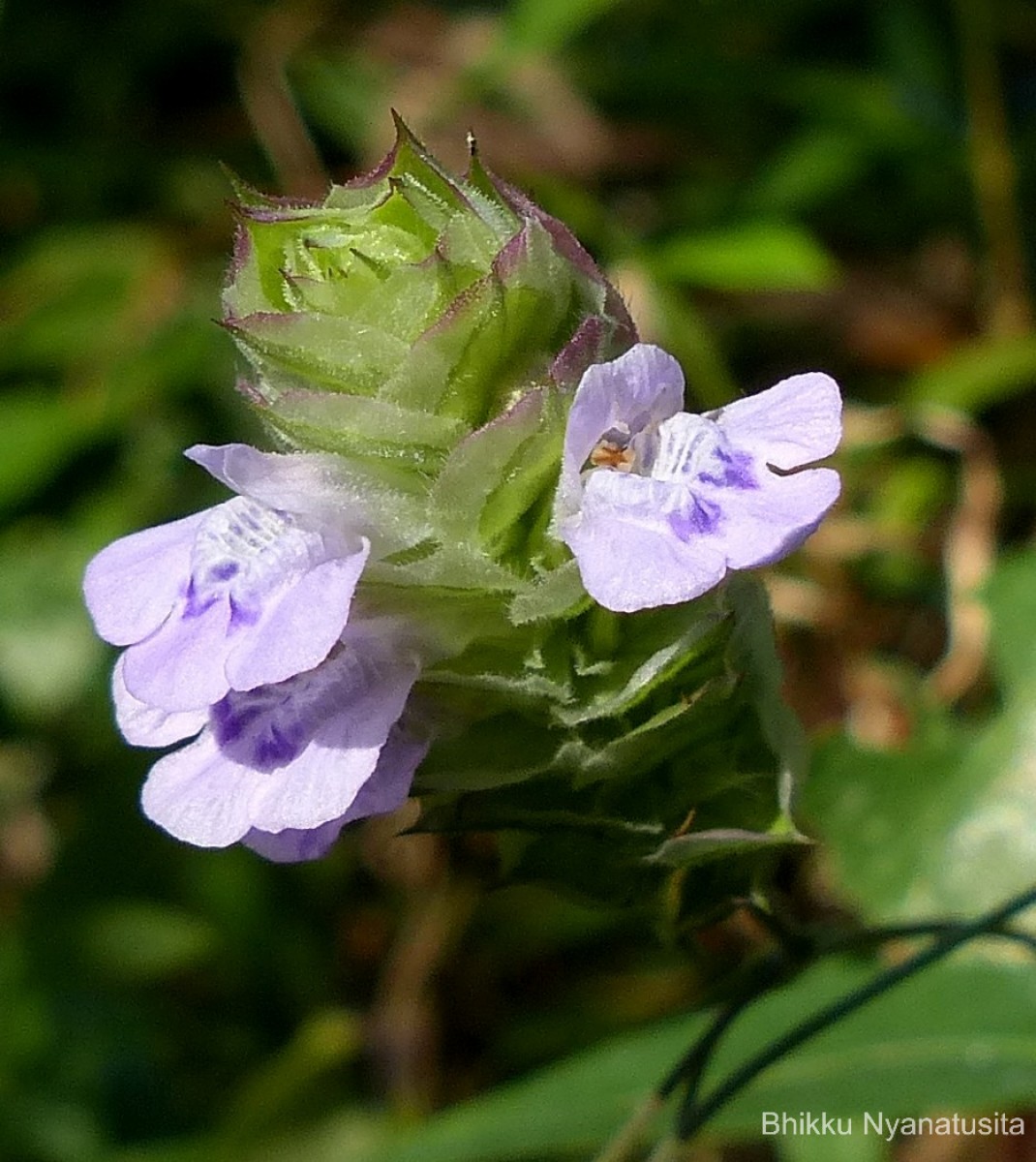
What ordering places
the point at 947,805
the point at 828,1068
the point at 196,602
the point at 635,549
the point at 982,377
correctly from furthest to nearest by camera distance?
the point at 982,377
the point at 947,805
the point at 828,1068
the point at 196,602
the point at 635,549

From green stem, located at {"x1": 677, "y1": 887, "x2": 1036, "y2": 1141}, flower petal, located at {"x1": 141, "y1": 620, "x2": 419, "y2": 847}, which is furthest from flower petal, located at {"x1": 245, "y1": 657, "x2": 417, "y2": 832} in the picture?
green stem, located at {"x1": 677, "y1": 887, "x2": 1036, "y2": 1141}

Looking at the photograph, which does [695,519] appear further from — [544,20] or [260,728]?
[544,20]

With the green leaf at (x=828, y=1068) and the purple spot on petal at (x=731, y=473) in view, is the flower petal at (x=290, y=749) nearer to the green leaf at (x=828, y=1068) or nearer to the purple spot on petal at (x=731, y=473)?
the purple spot on petal at (x=731, y=473)

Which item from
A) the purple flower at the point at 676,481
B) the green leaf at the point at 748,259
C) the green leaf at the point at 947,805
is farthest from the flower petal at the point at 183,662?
the green leaf at the point at 748,259

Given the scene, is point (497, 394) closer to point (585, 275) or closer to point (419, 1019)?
point (585, 275)

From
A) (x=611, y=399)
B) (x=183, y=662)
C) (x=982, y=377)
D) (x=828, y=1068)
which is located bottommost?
(x=828, y=1068)

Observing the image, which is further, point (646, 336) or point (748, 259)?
point (748, 259)

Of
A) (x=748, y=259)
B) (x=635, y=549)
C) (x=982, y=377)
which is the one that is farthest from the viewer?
(x=982, y=377)

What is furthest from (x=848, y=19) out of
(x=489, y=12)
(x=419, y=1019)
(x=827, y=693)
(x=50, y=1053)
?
(x=50, y=1053)

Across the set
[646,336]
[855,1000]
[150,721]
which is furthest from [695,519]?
[646,336]
